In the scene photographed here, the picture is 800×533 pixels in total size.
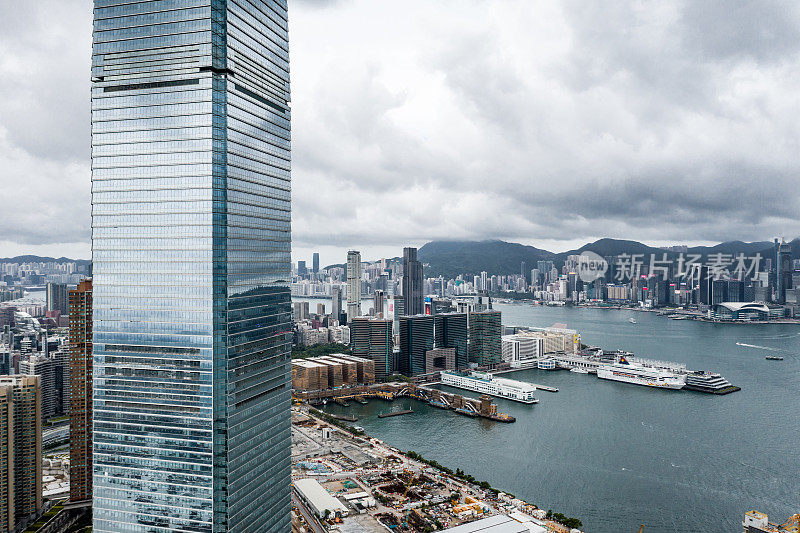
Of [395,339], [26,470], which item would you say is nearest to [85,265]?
[395,339]

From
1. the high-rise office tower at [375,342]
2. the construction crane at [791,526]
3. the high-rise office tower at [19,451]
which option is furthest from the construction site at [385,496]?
the high-rise office tower at [375,342]

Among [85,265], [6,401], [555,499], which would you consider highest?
[85,265]

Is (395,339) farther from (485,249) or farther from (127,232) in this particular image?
(485,249)

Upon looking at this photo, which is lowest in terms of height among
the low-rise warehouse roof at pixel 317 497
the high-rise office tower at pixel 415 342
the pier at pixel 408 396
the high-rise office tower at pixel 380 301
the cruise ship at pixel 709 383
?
the pier at pixel 408 396

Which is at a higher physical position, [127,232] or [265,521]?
[127,232]

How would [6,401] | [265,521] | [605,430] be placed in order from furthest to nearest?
[605,430], [6,401], [265,521]

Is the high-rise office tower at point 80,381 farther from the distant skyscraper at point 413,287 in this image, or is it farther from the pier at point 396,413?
the distant skyscraper at point 413,287

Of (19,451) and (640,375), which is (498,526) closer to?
(19,451)
